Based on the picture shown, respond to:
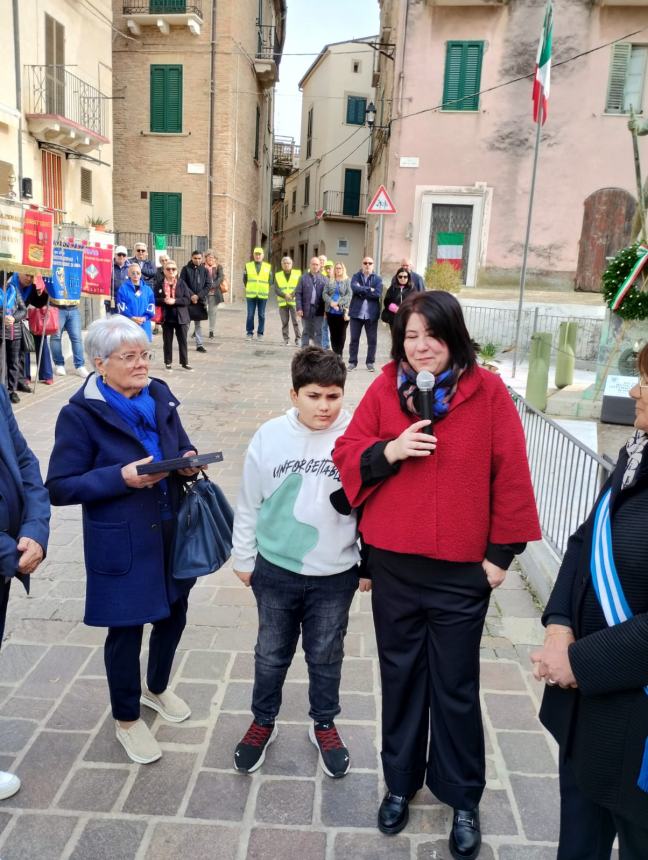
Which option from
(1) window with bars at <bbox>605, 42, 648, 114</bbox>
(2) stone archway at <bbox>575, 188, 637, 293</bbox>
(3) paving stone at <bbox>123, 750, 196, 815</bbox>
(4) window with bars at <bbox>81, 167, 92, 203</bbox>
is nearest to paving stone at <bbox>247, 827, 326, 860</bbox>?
(3) paving stone at <bbox>123, 750, 196, 815</bbox>

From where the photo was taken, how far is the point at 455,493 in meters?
2.30

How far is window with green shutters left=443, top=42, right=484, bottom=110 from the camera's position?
20.0 meters

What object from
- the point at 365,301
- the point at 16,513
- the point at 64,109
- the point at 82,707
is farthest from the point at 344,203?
the point at 16,513

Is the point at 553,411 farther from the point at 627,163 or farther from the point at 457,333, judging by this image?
the point at 627,163

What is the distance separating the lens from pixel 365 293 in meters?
12.1

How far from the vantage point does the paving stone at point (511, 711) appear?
3195mm

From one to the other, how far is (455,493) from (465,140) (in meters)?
20.2

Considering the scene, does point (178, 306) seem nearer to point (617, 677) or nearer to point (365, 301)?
point (365, 301)

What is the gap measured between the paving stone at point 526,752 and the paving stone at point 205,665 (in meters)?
1.37

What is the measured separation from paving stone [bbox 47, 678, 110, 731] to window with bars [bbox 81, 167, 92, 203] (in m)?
19.4

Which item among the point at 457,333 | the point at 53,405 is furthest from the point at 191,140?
the point at 457,333

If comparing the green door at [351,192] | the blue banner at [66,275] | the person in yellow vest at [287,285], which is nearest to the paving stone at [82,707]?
the blue banner at [66,275]

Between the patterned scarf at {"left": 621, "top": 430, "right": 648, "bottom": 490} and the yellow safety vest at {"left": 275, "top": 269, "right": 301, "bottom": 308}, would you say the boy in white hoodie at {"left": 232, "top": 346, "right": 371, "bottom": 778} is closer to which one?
the patterned scarf at {"left": 621, "top": 430, "right": 648, "bottom": 490}

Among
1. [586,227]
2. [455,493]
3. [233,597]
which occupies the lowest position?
[233,597]
